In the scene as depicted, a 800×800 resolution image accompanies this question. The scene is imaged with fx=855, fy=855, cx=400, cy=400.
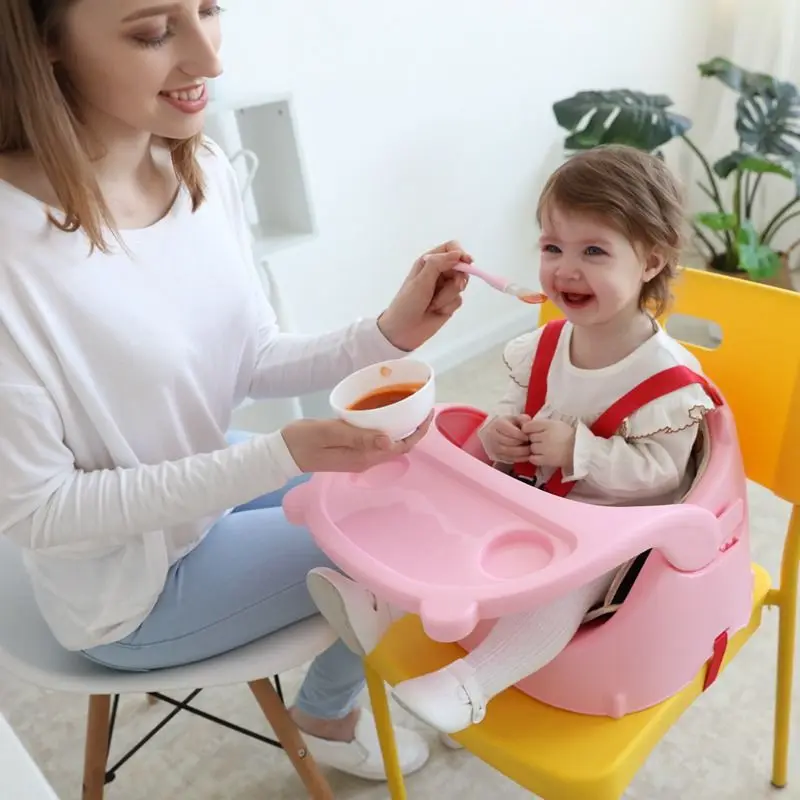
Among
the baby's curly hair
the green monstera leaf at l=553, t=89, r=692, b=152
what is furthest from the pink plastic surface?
the green monstera leaf at l=553, t=89, r=692, b=152

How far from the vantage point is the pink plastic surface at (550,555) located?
0.74m

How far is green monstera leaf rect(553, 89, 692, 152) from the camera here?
2.18 metres

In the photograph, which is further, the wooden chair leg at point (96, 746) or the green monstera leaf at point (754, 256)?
the green monstera leaf at point (754, 256)

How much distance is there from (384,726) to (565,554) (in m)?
0.41

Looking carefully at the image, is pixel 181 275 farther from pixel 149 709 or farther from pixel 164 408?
pixel 149 709

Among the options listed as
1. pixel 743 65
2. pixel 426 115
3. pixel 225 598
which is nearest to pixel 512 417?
pixel 225 598

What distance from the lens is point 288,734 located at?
3.36ft

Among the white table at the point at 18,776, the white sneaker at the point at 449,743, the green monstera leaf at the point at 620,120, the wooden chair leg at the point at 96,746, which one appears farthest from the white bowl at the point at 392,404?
the green monstera leaf at the point at 620,120

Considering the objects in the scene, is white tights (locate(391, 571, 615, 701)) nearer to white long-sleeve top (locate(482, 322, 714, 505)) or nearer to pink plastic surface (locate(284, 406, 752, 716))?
pink plastic surface (locate(284, 406, 752, 716))

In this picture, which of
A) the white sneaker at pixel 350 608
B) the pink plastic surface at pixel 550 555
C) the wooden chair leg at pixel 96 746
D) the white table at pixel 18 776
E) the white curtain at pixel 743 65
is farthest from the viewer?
the white curtain at pixel 743 65

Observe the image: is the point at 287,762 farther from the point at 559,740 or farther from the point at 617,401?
the point at 617,401

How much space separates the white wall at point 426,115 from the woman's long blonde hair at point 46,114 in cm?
98

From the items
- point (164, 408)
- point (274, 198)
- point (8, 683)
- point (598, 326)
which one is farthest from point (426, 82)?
point (8, 683)

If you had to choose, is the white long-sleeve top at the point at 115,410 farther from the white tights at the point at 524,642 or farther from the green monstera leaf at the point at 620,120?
the green monstera leaf at the point at 620,120
